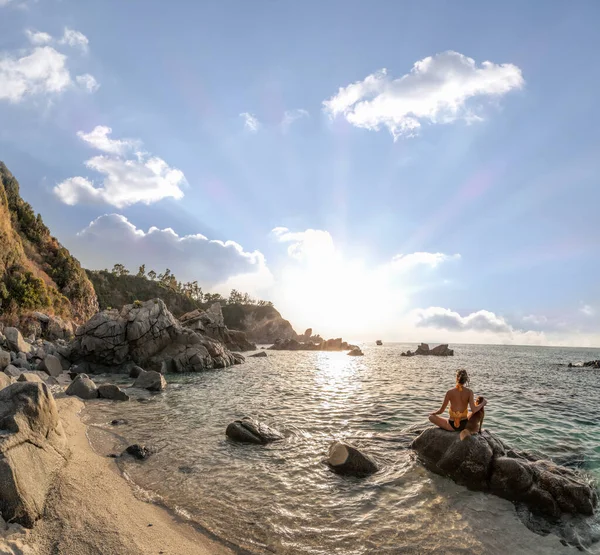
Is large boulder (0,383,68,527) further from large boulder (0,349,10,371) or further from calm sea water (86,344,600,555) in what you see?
large boulder (0,349,10,371)

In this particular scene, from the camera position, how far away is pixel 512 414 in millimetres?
17125

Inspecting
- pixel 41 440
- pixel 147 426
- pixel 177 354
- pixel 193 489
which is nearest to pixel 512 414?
pixel 193 489

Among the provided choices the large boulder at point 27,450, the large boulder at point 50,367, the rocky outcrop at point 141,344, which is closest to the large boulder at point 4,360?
the large boulder at point 50,367

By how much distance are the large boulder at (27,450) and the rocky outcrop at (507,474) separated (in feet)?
32.7

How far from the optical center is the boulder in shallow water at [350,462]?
959 centimetres

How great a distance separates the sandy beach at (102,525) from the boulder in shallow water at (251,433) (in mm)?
4524

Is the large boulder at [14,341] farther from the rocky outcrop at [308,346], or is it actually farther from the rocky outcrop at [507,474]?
the rocky outcrop at [308,346]

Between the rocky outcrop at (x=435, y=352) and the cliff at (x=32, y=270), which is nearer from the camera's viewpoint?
the cliff at (x=32, y=270)

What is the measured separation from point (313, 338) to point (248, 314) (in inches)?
1483

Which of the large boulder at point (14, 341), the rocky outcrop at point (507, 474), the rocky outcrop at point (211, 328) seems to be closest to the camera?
the rocky outcrop at point (507, 474)

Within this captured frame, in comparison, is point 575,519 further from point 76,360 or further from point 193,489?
point 76,360

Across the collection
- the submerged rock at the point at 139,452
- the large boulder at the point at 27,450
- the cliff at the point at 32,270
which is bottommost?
the submerged rock at the point at 139,452

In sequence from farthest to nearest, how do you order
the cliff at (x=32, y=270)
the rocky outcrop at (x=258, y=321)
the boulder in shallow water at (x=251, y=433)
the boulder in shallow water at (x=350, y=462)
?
the rocky outcrop at (x=258, y=321) < the cliff at (x=32, y=270) < the boulder in shallow water at (x=251, y=433) < the boulder in shallow water at (x=350, y=462)

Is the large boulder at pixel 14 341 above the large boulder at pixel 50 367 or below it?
above
